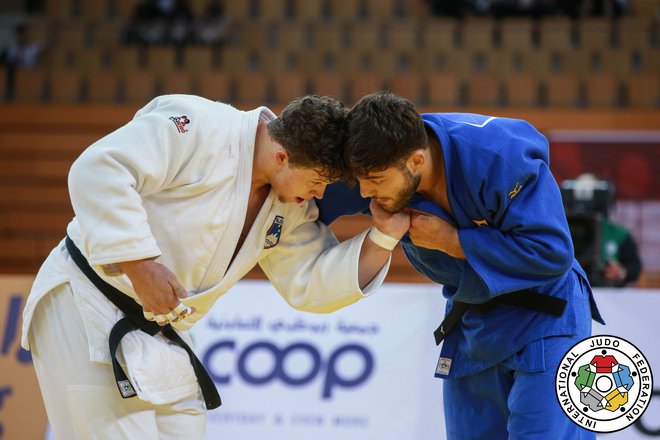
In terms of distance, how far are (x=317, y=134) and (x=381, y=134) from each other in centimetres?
22

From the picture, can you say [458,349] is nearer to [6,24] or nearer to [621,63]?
[621,63]

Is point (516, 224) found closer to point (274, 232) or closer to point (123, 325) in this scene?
point (274, 232)

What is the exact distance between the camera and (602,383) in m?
2.87

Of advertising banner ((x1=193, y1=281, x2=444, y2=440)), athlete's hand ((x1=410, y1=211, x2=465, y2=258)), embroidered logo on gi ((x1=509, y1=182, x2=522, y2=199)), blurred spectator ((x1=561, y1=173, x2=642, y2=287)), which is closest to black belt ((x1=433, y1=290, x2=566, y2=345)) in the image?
athlete's hand ((x1=410, y1=211, x2=465, y2=258))

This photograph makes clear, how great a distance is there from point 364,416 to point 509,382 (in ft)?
6.63

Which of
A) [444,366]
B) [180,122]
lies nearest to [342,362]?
[444,366]

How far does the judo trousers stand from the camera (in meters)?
2.66

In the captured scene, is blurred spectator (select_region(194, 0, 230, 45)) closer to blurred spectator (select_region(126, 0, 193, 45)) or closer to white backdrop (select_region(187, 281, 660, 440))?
blurred spectator (select_region(126, 0, 193, 45))

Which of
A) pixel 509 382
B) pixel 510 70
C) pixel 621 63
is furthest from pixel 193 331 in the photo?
pixel 621 63

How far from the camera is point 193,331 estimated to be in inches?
197

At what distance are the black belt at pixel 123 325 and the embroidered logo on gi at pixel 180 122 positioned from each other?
22.8 inches

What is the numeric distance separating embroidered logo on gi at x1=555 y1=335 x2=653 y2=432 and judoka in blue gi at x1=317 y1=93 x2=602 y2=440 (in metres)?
0.04

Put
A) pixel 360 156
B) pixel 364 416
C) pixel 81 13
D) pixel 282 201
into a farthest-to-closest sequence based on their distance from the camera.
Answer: pixel 81 13
pixel 364 416
pixel 282 201
pixel 360 156

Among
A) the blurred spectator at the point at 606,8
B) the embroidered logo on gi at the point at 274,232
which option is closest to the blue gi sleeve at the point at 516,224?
the embroidered logo on gi at the point at 274,232
